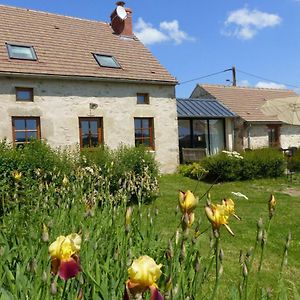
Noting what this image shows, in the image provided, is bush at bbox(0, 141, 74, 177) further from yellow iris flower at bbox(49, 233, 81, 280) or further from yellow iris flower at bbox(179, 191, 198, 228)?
yellow iris flower at bbox(49, 233, 81, 280)

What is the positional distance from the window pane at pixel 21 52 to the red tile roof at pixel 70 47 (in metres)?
0.26

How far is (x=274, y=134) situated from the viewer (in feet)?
74.2

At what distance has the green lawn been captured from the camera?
4.97 m

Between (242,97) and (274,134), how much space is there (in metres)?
3.32

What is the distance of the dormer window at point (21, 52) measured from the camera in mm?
13459

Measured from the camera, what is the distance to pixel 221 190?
12562 mm

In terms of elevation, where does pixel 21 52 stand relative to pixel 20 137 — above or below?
above

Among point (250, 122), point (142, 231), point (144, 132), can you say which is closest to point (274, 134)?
point (250, 122)

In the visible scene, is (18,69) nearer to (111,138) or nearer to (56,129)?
(56,129)

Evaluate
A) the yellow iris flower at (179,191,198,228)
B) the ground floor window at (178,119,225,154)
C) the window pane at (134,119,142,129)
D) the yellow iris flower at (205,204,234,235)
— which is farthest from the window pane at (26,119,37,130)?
the yellow iris flower at (205,204,234,235)

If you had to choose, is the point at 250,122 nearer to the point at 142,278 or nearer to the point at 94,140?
the point at 94,140

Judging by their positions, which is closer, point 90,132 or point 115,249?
point 115,249

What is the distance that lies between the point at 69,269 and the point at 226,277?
367 cm

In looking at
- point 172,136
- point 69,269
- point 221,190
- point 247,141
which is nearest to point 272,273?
point 69,269
